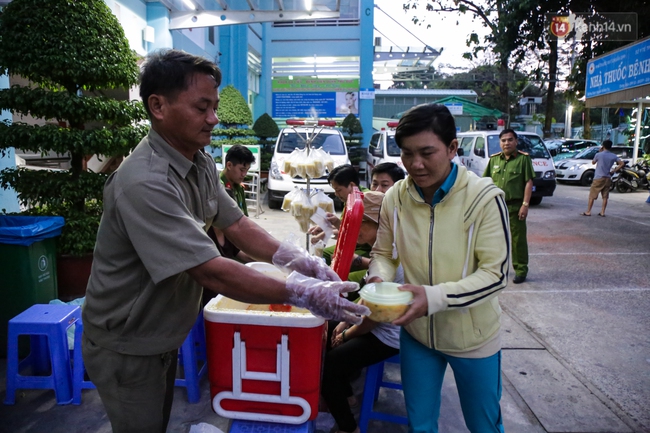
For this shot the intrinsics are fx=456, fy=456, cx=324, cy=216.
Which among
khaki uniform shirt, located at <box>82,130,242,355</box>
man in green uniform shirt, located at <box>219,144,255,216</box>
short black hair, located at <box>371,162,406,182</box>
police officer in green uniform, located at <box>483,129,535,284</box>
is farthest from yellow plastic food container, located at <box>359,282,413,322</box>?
police officer in green uniform, located at <box>483,129,535,284</box>

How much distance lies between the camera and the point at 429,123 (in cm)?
172

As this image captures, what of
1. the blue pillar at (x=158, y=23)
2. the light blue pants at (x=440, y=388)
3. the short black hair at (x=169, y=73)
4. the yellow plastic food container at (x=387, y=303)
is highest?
the blue pillar at (x=158, y=23)

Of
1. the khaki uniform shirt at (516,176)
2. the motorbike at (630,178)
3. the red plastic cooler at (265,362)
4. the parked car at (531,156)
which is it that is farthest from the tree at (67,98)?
the motorbike at (630,178)

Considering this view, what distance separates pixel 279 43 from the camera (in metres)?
19.8

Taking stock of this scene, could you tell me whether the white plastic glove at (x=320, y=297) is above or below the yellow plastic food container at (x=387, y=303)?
above

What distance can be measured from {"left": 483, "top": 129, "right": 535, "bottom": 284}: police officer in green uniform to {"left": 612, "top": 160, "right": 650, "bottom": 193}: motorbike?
11.7 meters

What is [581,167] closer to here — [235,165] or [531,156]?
[531,156]

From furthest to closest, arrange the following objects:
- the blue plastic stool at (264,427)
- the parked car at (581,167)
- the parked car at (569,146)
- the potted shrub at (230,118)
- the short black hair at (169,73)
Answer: the parked car at (569,146) → the parked car at (581,167) → the potted shrub at (230,118) → the blue plastic stool at (264,427) → the short black hair at (169,73)

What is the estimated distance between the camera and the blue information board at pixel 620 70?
25.5ft

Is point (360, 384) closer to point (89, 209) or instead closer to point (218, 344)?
point (218, 344)

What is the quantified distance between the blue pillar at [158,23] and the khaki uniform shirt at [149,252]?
841cm

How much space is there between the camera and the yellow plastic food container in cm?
160

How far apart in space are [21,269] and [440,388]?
3.23 meters

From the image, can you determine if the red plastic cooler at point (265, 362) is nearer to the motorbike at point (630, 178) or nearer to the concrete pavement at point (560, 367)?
the concrete pavement at point (560, 367)
